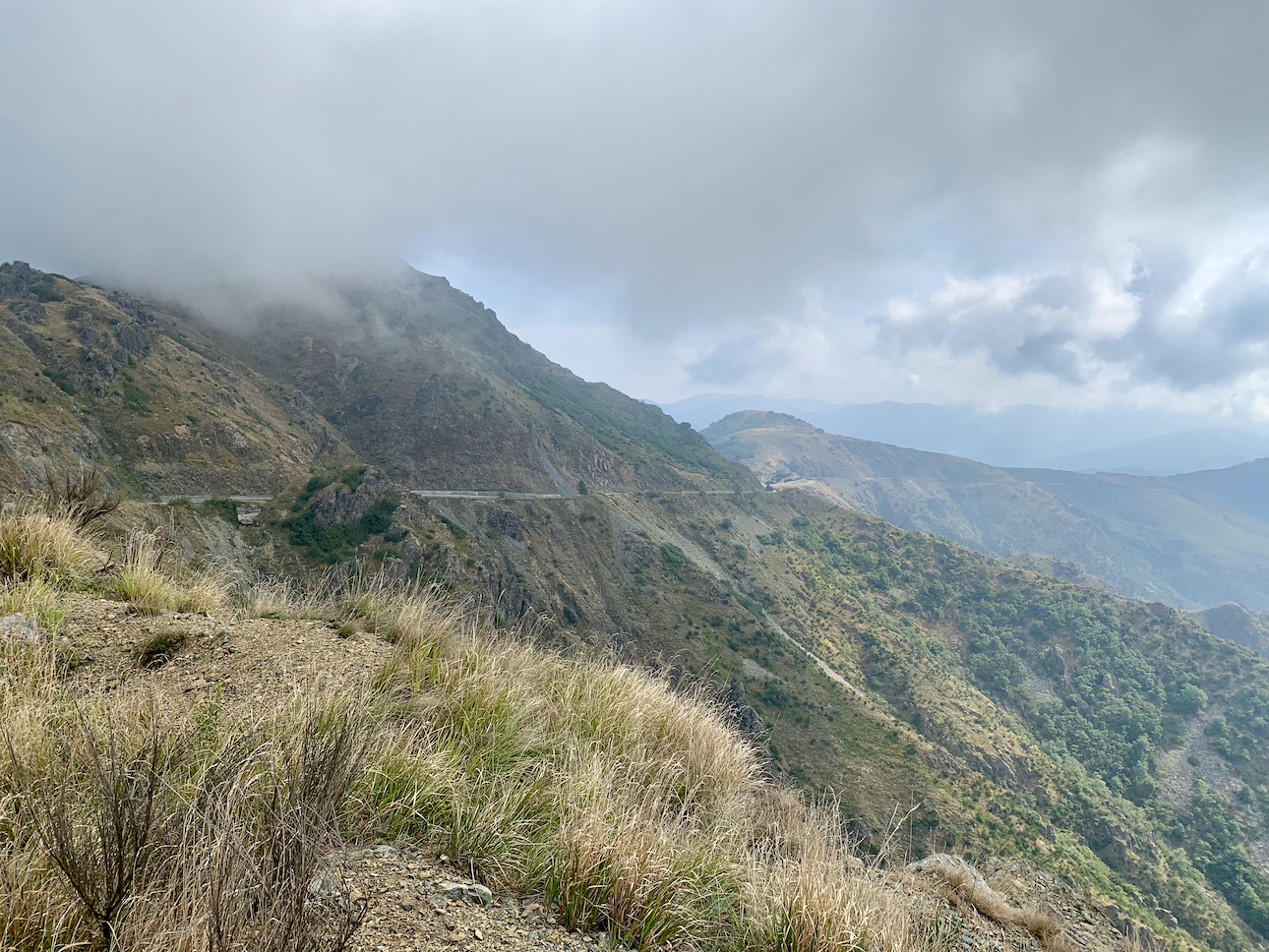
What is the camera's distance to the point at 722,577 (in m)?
80.8

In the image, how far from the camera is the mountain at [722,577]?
46.0 m

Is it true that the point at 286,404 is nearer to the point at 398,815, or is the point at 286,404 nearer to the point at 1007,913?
the point at 398,815

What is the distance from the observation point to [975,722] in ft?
226

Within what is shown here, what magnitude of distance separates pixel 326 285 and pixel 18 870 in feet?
542

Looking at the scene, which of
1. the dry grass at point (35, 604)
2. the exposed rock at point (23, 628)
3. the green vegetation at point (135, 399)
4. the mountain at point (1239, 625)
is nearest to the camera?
the exposed rock at point (23, 628)

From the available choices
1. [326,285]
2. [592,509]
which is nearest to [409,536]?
[592,509]

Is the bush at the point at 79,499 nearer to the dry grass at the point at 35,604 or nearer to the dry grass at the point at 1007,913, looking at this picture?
the dry grass at the point at 35,604

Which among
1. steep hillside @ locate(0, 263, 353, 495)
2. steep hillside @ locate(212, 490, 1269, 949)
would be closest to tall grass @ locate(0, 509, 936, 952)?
steep hillside @ locate(212, 490, 1269, 949)

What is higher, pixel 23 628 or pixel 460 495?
pixel 23 628

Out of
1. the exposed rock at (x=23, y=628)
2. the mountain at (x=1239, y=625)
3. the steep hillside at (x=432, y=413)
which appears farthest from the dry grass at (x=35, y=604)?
the mountain at (x=1239, y=625)

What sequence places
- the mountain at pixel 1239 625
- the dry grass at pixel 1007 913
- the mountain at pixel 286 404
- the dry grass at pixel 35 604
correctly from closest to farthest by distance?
the dry grass at pixel 35 604
the dry grass at pixel 1007 913
the mountain at pixel 286 404
the mountain at pixel 1239 625

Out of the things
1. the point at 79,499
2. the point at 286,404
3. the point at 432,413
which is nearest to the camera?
the point at 79,499

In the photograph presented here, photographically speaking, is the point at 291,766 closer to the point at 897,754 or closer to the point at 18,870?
the point at 18,870

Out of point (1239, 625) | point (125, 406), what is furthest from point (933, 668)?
point (1239, 625)
